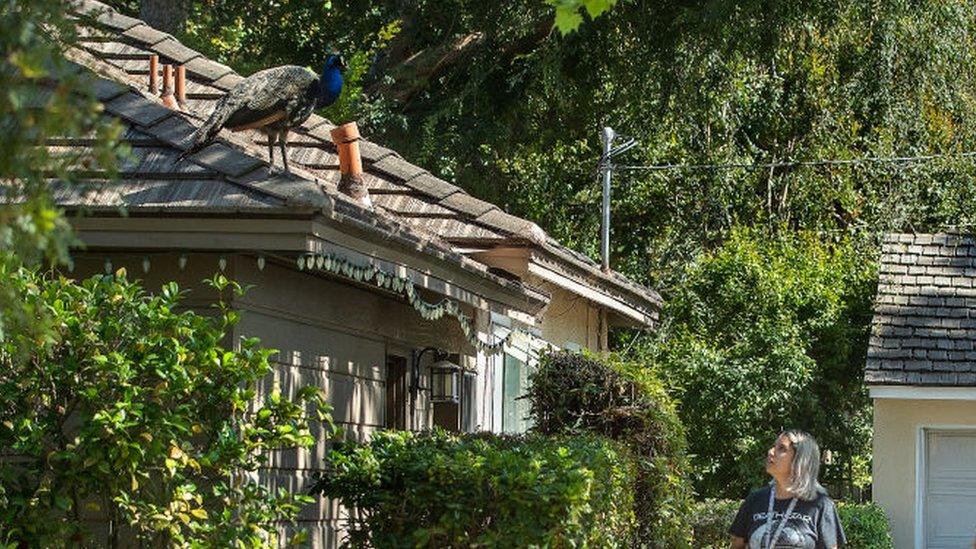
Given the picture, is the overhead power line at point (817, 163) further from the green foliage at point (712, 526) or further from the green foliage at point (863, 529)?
the green foliage at point (712, 526)

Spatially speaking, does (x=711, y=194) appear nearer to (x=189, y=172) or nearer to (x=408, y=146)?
(x=408, y=146)

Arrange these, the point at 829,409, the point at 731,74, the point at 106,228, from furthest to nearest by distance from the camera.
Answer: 1. the point at 829,409
2. the point at 731,74
3. the point at 106,228

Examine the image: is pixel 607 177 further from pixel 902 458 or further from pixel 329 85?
pixel 329 85

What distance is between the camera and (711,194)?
27.8 m

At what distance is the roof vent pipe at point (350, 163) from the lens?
12.2m

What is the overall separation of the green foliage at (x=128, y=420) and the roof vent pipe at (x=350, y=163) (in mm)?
3536

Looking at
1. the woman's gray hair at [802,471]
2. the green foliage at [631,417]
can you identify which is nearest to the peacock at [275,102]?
the woman's gray hair at [802,471]

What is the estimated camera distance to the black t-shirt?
9.23 meters

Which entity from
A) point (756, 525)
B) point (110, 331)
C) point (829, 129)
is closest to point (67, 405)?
point (110, 331)

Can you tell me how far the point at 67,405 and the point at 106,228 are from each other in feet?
3.68

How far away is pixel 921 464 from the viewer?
71.6ft

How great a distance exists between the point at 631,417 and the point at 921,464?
978cm

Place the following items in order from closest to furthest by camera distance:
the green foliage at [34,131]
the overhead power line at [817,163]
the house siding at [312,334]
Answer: the green foliage at [34,131] < the house siding at [312,334] < the overhead power line at [817,163]

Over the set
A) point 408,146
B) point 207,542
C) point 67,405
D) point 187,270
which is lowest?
point 207,542
